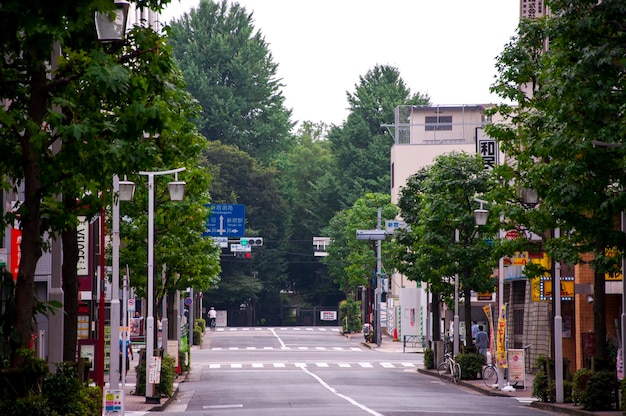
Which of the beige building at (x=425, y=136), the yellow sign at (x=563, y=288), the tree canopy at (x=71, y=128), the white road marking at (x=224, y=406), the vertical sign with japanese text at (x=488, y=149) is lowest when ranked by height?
the white road marking at (x=224, y=406)

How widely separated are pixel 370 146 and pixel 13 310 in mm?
101485

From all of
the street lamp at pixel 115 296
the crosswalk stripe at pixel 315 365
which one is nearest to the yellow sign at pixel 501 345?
the street lamp at pixel 115 296

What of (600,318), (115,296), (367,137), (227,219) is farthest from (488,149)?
(367,137)

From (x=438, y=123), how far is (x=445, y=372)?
5175cm

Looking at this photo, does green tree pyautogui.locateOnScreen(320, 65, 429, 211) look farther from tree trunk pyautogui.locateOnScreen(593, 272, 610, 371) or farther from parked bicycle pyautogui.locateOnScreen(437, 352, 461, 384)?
tree trunk pyautogui.locateOnScreen(593, 272, 610, 371)

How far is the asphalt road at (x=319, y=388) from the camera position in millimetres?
27453

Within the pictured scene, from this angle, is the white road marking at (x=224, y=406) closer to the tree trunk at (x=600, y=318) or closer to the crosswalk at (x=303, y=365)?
the tree trunk at (x=600, y=318)

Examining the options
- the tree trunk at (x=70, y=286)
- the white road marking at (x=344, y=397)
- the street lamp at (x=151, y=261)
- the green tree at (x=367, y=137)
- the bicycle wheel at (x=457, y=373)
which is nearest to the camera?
the tree trunk at (x=70, y=286)

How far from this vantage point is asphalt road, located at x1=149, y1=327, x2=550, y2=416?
27.5m

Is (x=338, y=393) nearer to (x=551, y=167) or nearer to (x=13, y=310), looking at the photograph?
(x=551, y=167)

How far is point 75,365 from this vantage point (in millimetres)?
19109

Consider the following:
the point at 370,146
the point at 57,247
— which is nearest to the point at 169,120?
the point at 57,247

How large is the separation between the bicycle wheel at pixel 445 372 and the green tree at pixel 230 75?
63.5 meters

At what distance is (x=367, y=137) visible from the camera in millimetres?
118250
